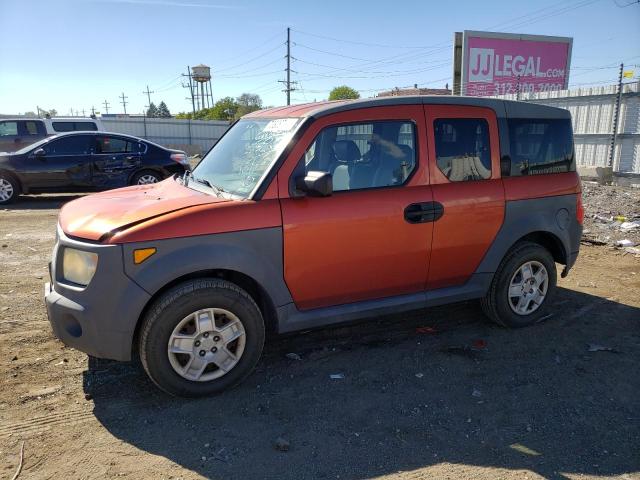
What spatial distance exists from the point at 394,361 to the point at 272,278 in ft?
4.11

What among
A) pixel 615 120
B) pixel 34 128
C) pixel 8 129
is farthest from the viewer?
pixel 34 128

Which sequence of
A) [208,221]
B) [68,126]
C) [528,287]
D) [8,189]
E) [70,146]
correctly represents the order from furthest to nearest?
1. [68,126]
2. [70,146]
3. [8,189]
4. [528,287]
5. [208,221]

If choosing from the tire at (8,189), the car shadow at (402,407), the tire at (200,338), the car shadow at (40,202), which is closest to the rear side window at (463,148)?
the car shadow at (402,407)

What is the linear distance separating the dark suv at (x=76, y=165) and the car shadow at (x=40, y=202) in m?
0.28

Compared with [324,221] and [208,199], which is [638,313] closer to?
[324,221]

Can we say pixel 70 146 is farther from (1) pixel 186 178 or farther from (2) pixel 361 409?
(2) pixel 361 409

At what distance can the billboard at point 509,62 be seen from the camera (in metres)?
25.7

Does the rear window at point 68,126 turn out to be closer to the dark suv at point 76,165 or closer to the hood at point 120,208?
the dark suv at point 76,165

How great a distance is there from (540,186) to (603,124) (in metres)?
11.7

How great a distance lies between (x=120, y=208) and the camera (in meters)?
3.53

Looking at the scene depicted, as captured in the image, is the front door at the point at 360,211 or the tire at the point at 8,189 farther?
the tire at the point at 8,189

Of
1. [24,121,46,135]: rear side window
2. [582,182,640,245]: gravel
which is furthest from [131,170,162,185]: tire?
[582,182,640,245]: gravel

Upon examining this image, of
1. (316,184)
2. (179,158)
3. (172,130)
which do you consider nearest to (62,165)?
(179,158)

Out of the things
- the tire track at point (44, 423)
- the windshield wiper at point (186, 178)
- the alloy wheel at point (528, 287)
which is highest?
the windshield wiper at point (186, 178)
